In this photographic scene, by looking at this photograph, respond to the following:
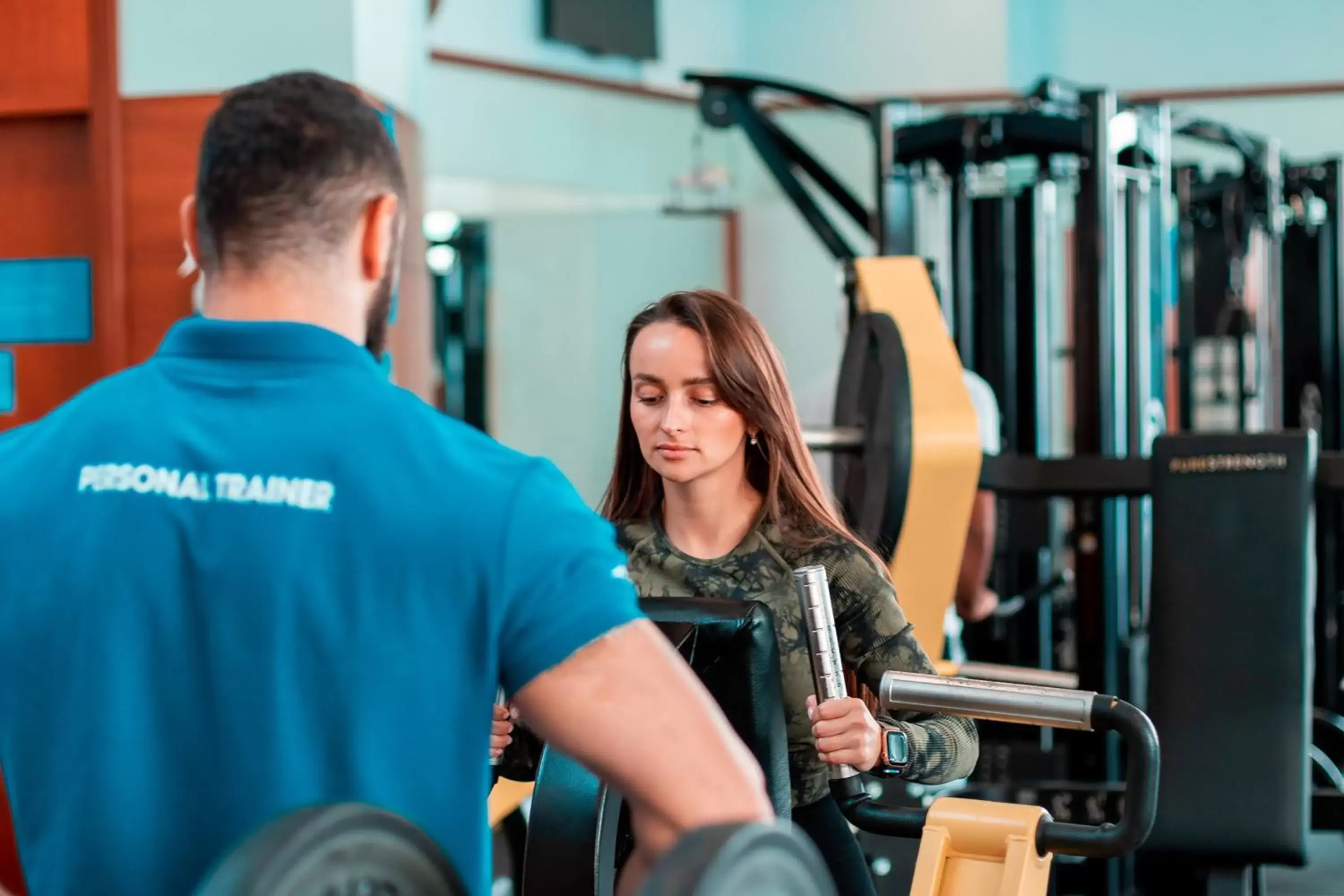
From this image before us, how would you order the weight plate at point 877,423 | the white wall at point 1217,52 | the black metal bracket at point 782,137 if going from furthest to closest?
the white wall at point 1217,52 → the black metal bracket at point 782,137 → the weight plate at point 877,423

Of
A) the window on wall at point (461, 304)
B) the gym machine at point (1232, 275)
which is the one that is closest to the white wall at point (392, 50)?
the gym machine at point (1232, 275)

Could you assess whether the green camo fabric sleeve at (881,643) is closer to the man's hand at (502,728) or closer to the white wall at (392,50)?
the man's hand at (502,728)

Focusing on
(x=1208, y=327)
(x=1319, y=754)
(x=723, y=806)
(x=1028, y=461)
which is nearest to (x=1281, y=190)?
(x=1208, y=327)

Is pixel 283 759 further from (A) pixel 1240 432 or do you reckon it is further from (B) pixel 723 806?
(A) pixel 1240 432

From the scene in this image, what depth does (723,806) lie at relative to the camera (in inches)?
44.1

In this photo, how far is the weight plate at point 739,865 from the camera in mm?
1024

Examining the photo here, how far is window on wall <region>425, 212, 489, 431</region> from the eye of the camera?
29.1ft

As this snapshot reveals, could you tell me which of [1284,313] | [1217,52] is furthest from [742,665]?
[1217,52]

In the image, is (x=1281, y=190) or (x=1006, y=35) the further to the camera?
(x=1006, y=35)

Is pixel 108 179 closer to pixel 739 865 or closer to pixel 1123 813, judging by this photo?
pixel 1123 813

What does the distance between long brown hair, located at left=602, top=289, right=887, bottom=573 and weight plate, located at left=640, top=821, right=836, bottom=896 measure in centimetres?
94

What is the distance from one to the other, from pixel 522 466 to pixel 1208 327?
6490 millimetres

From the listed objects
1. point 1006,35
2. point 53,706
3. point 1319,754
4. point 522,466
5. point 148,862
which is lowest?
point 1319,754

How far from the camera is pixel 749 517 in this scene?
217 centimetres
